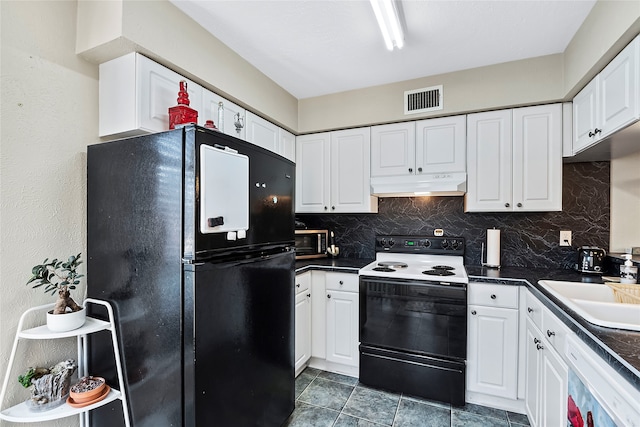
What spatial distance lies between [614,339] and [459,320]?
3.57ft

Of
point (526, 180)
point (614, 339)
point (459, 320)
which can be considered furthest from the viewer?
point (526, 180)

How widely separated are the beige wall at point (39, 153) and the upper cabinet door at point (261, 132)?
97 centimetres

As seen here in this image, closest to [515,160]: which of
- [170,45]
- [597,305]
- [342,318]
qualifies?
[597,305]

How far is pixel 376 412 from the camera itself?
6.48 ft

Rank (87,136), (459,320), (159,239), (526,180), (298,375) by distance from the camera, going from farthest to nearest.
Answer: (298,375), (526,180), (459,320), (87,136), (159,239)

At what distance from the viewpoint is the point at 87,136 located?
5.06 feet

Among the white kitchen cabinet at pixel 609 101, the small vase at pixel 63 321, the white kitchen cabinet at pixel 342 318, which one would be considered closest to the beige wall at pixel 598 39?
the white kitchen cabinet at pixel 609 101

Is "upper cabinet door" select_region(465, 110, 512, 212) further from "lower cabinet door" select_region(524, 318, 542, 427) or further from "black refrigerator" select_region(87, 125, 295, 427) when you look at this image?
"black refrigerator" select_region(87, 125, 295, 427)

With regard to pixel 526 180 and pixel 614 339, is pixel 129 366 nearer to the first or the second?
pixel 614 339

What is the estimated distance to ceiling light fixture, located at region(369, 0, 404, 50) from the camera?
139 cm

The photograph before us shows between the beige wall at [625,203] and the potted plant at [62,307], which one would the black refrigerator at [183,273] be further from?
the beige wall at [625,203]

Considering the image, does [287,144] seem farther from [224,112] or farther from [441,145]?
[441,145]

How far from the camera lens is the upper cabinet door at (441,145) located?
2336 millimetres

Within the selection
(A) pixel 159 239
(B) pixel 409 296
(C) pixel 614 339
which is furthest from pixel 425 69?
(A) pixel 159 239
